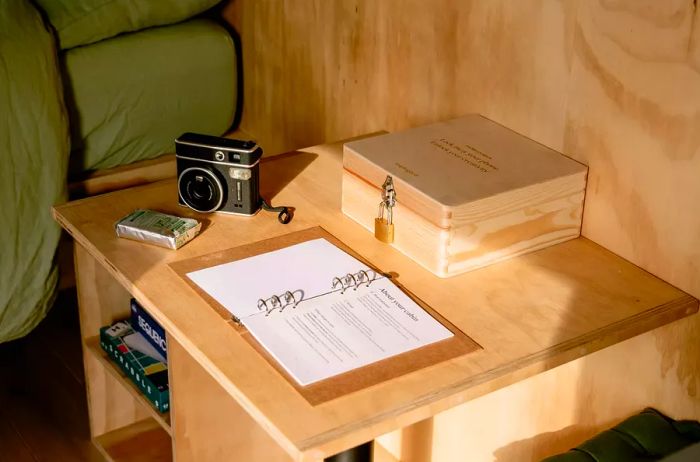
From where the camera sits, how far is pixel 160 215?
142cm

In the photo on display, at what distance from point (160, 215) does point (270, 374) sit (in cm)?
41

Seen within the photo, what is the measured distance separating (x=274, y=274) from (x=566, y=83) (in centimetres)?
48

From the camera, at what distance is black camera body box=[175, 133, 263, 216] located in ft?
4.74

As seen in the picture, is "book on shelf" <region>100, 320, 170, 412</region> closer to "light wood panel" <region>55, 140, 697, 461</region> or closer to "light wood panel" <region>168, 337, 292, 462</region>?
"light wood panel" <region>168, 337, 292, 462</region>

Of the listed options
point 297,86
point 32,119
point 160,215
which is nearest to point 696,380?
point 160,215

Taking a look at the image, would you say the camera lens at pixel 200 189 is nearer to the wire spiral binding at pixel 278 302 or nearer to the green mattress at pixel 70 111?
the wire spiral binding at pixel 278 302

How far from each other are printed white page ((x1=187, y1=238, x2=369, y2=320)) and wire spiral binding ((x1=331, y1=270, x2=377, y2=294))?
11 millimetres

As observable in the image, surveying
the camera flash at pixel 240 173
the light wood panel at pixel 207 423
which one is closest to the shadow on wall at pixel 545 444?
the light wood panel at pixel 207 423

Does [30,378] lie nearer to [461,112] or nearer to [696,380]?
[461,112]

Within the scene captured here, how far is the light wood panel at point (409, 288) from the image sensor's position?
105cm

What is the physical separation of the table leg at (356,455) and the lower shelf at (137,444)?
0.55 metres

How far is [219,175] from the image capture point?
1455mm

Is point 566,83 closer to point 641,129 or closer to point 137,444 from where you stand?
point 641,129

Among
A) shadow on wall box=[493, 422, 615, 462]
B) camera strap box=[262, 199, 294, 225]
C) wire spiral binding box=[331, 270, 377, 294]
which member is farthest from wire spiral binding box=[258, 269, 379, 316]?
shadow on wall box=[493, 422, 615, 462]
